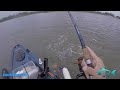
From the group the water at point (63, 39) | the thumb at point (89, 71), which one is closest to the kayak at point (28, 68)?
the water at point (63, 39)

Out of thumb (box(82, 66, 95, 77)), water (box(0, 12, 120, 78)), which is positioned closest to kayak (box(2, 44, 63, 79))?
water (box(0, 12, 120, 78))

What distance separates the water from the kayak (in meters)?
0.79

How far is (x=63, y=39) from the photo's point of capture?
7.05 m

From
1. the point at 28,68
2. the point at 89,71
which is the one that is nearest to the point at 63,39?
the point at 28,68

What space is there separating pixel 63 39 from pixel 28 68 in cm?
352

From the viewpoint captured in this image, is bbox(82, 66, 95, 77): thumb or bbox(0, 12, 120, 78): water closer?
bbox(82, 66, 95, 77): thumb

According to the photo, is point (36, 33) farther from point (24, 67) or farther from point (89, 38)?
point (24, 67)

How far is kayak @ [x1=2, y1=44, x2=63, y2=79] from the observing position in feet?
11.0

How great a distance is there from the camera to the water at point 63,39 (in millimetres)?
5461

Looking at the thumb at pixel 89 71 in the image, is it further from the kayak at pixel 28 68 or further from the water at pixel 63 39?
the water at pixel 63 39

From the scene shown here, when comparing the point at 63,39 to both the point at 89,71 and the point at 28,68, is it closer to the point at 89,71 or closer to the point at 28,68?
the point at 28,68

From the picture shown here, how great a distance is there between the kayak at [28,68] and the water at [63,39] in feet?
2.58

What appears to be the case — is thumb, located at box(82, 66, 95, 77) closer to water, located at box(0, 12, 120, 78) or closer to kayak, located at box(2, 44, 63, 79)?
kayak, located at box(2, 44, 63, 79)
